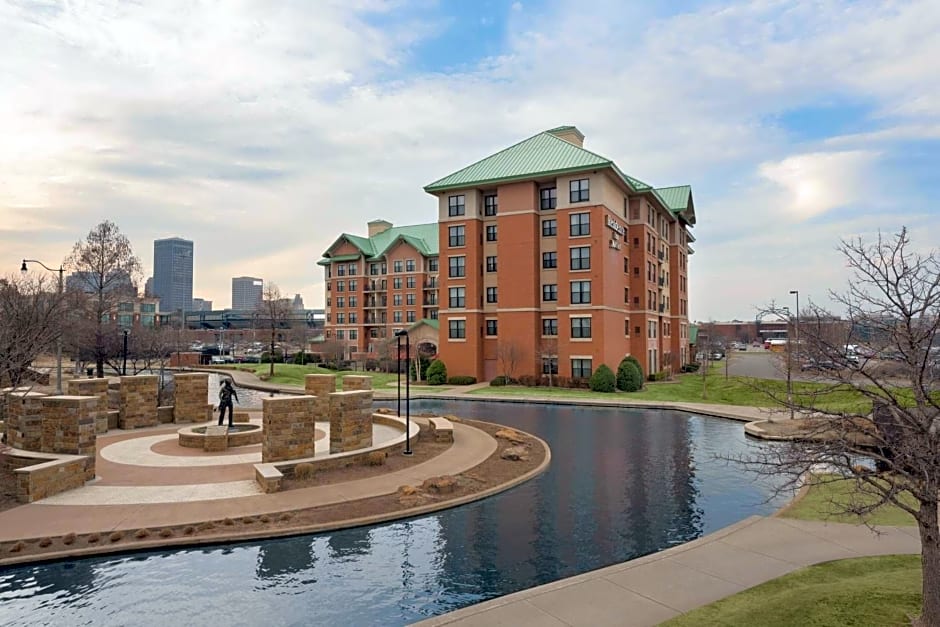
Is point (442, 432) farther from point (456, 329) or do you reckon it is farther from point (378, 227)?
point (378, 227)

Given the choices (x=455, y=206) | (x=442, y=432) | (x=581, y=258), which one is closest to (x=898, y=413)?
(x=442, y=432)

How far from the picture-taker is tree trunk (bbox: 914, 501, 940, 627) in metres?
6.20

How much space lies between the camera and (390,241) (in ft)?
258

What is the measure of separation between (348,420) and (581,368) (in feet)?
89.4

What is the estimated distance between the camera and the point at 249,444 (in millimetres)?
20125

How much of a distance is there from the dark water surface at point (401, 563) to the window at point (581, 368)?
80.6 feet

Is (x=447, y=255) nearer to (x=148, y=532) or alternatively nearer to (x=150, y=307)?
(x=148, y=532)

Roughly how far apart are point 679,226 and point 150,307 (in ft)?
313

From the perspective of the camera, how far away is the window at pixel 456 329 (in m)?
46.2

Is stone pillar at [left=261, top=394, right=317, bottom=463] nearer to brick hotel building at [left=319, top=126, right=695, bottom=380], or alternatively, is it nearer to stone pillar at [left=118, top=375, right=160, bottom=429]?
stone pillar at [left=118, top=375, right=160, bottom=429]

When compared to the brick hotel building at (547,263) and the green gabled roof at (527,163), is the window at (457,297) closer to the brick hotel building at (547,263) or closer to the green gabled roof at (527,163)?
the brick hotel building at (547,263)

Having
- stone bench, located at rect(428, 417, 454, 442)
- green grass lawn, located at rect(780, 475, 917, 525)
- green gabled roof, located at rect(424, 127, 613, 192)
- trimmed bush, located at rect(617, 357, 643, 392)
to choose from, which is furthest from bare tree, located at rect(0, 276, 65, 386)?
trimmed bush, located at rect(617, 357, 643, 392)

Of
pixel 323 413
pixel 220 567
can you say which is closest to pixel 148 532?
pixel 220 567

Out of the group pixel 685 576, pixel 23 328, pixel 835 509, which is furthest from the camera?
pixel 23 328
